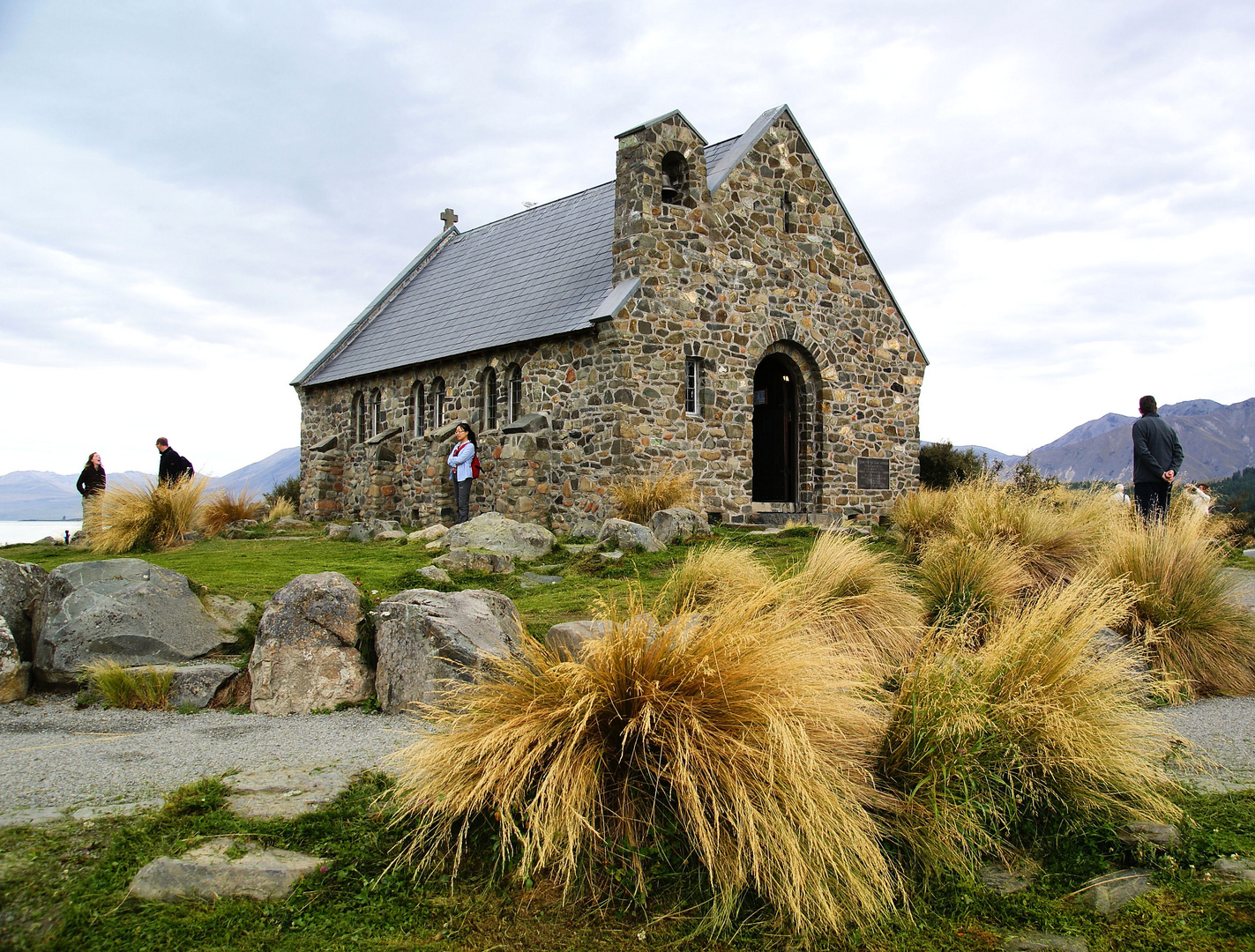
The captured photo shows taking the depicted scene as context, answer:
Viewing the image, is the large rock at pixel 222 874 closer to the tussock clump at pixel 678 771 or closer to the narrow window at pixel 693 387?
the tussock clump at pixel 678 771

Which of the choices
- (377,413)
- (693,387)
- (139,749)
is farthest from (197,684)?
(377,413)

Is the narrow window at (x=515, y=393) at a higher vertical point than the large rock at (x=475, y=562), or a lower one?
higher

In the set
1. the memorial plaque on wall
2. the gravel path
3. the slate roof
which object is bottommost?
the gravel path

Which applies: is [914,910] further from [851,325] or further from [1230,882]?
[851,325]

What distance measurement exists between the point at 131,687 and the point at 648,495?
9.12 m

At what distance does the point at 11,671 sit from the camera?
634cm

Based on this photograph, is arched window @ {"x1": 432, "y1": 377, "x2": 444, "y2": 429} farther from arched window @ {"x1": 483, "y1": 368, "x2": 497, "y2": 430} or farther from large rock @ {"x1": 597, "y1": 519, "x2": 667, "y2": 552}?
large rock @ {"x1": 597, "y1": 519, "x2": 667, "y2": 552}

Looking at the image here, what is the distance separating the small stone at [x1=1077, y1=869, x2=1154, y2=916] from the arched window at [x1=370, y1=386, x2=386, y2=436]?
826 inches

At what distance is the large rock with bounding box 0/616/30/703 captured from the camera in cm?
630

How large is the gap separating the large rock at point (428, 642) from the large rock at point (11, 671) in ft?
8.50

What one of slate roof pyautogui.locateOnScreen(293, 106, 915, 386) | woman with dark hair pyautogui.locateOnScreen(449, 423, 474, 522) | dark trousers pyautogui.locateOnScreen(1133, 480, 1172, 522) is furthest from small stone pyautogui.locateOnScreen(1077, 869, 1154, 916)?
woman with dark hair pyautogui.locateOnScreen(449, 423, 474, 522)

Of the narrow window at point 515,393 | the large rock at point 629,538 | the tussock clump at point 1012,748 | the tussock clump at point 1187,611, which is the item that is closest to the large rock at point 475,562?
the large rock at point 629,538

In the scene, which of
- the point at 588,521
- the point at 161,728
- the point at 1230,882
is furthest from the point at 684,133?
the point at 1230,882

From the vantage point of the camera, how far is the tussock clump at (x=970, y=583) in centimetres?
755
